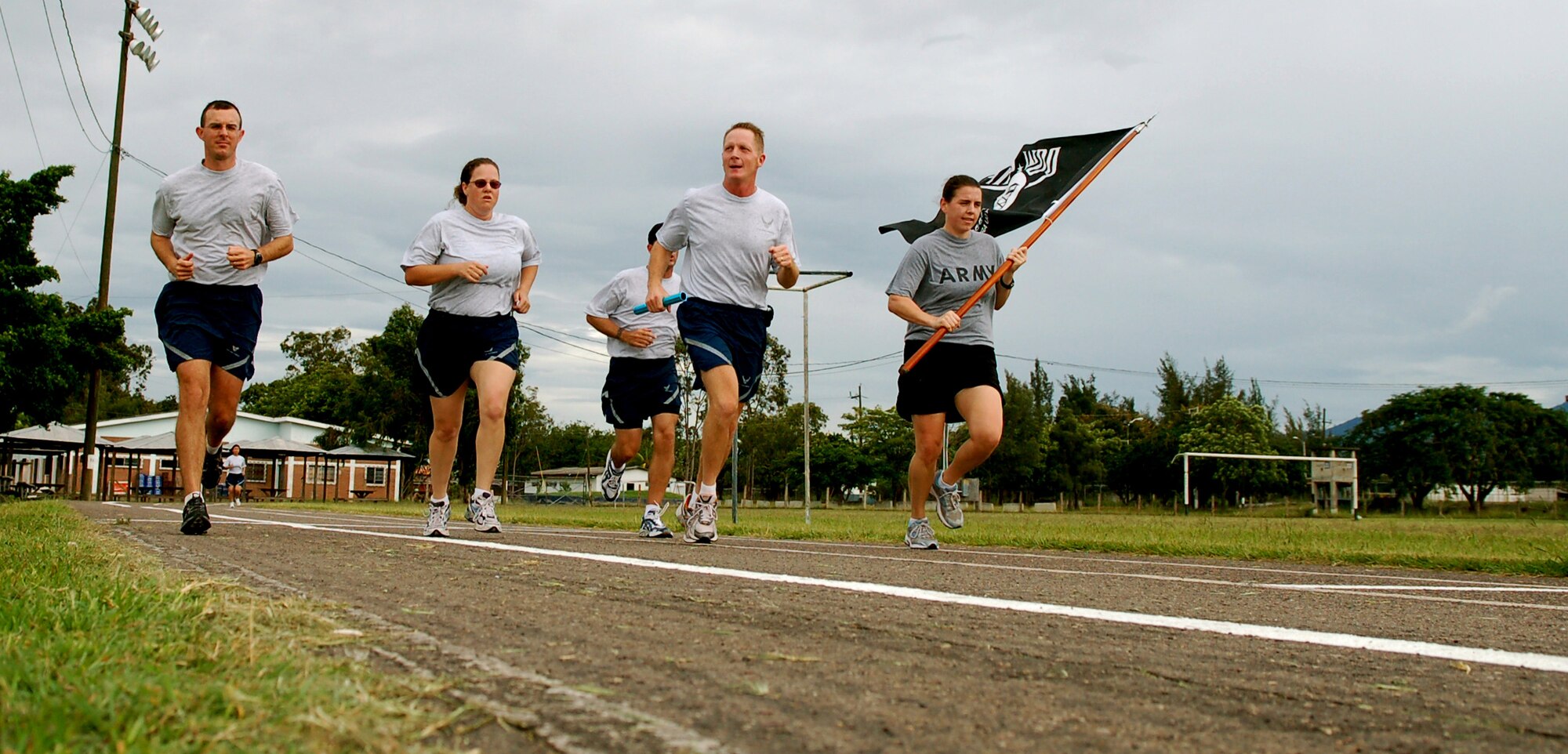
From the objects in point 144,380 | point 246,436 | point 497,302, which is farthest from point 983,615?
point 144,380

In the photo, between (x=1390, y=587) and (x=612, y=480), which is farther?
(x=612, y=480)

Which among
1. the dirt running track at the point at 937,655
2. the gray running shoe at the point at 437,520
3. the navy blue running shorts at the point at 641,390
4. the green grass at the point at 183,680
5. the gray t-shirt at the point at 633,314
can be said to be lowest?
the dirt running track at the point at 937,655

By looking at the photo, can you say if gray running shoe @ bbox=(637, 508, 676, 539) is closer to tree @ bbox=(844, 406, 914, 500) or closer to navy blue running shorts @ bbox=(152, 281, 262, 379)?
navy blue running shorts @ bbox=(152, 281, 262, 379)

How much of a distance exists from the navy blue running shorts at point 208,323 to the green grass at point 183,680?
3683 millimetres

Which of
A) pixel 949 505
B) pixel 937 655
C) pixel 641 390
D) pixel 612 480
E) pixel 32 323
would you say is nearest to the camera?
pixel 937 655

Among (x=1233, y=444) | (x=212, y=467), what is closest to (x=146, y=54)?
(x=212, y=467)

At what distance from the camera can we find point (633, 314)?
8469mm

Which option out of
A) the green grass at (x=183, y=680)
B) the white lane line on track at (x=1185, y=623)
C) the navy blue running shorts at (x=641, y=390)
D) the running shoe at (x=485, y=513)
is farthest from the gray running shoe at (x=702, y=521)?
the green grass at (x=183, y=680)

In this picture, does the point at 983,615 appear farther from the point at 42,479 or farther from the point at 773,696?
the point at 42,479

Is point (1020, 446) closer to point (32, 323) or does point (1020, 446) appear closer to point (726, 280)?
point (32, 323)

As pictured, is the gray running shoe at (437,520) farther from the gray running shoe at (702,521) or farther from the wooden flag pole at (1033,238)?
the wooden flag pole at (1033,238)

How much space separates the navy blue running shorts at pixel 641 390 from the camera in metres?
8.28

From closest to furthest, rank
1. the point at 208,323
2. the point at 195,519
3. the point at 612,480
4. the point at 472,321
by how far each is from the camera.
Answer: the point at 195,519
the point at 208,323
the point at 472,321
the point at 612,480

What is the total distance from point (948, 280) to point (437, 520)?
3.29m
